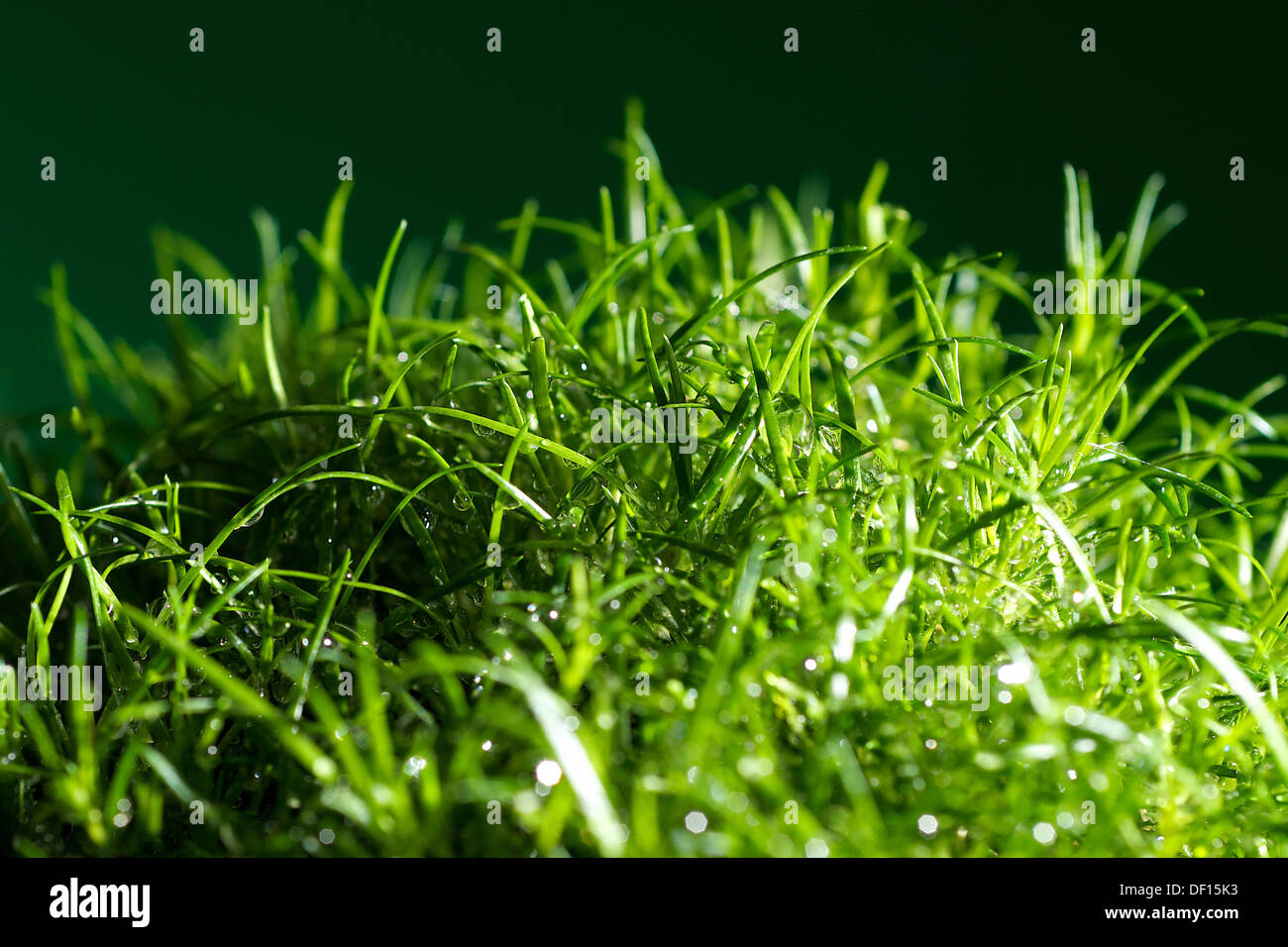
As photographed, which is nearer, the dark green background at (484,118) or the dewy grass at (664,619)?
the dewy grass at (664,619)

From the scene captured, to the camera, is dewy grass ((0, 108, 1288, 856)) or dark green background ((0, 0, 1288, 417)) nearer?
dewy grass ((0, 108, 1288, 856))

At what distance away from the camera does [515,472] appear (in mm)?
379

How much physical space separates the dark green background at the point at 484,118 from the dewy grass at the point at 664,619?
1.76 feet

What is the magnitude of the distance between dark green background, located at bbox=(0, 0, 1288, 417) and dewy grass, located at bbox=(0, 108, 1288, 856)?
0.54 metres

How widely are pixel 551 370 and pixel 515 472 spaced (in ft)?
0.14

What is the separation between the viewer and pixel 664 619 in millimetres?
313

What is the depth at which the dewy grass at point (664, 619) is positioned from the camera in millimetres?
247

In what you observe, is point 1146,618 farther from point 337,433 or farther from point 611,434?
point 337,433

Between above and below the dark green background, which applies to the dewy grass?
below

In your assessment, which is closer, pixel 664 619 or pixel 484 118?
pixel 664 619

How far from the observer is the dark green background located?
93 cm

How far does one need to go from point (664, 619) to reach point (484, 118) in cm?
83

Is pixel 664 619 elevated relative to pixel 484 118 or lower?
lower
